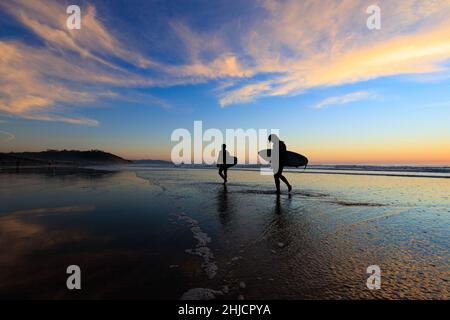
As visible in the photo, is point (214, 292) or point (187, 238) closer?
point (214, 292)

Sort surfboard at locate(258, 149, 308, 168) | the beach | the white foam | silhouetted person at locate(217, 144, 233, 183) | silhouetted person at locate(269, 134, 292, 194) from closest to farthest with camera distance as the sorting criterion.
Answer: the beach < the white foam < silhouetted person at locate(269, 134, 292, 194) < surfboard at locate(258, 149, 308, 168) < silhouetted person at locate(217, 144, 233, 183)

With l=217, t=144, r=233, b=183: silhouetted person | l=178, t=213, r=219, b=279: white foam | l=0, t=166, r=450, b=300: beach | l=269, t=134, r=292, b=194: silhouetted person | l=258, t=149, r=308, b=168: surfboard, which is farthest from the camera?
l=217, t=144, r=233, b=183: silhouetted person

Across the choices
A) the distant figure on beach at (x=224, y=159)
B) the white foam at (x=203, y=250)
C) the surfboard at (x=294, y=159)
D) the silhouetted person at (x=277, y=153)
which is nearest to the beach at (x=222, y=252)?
the white foam at (x=203, y=250)

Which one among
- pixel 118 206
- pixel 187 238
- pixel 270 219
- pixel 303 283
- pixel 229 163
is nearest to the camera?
pixel 303 283

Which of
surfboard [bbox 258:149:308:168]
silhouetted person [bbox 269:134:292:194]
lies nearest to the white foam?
silhouetted person [bbox 269:134:292:194]

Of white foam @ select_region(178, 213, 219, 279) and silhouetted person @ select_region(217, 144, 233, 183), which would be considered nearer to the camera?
white foam @ select_region(178, 213, 219, 279)

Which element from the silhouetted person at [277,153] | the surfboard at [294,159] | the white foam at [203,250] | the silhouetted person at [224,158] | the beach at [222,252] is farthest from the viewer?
the silhouetted person at [224,158]

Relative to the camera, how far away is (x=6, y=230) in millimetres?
5262

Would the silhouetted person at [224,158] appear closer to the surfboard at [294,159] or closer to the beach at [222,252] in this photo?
the surfboard at [294,159]

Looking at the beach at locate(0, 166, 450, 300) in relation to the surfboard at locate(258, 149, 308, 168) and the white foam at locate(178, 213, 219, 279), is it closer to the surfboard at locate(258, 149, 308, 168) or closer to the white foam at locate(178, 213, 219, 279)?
the white foam at locate(178, 213, 219, 279)

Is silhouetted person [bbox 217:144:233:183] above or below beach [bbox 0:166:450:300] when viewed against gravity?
above
